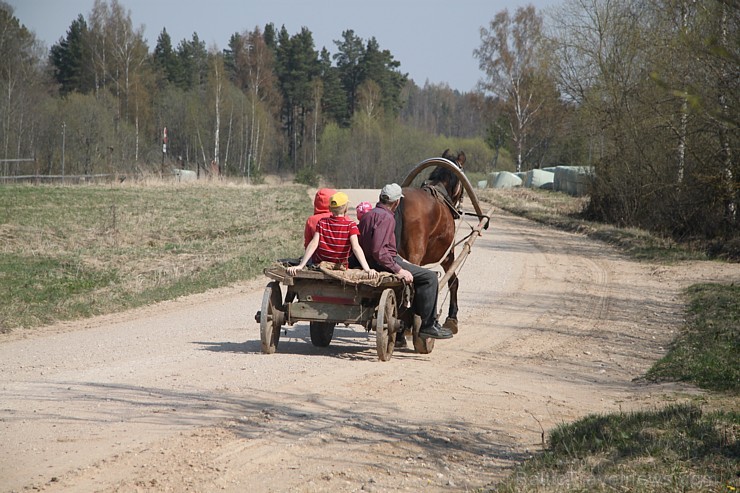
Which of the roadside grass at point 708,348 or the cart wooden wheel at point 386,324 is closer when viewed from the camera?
the roadside grass at point 708,348

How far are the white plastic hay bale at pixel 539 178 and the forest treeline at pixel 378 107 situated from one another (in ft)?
7.23

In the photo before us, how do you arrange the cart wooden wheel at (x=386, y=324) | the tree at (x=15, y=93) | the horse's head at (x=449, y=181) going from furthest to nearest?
the tree at (x=15, y=93), the horse's head at (x=449, y=181), the cart wooden wheel at (x=386, y=324)

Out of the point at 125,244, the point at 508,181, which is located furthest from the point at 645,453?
the point at 508,181

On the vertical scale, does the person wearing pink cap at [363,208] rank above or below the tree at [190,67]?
below

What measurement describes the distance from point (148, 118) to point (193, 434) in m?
67.7

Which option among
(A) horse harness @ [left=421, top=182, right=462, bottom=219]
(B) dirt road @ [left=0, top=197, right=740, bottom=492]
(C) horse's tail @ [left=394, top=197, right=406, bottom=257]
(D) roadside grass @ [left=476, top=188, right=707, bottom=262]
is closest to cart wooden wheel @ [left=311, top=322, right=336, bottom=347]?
(B) dirt road @ [left=0, top=197, right=740, bottom=492]

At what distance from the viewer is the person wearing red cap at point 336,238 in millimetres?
9125

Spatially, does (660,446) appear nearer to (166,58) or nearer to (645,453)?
(645,453)

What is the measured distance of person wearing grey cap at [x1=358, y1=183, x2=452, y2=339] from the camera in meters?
9.25

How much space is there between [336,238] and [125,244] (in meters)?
15.1

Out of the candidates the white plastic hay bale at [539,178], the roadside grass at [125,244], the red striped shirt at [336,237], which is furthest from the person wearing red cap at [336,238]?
the white plastic hay bale at [539,178]

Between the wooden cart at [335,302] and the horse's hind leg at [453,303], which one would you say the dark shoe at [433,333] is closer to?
the wooden cart at [335,302]

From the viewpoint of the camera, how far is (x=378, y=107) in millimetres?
80000

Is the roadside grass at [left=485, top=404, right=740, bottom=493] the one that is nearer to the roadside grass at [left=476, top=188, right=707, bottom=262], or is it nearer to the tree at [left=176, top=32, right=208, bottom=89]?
the roadside grass at [left=476, top=188, right=707, bottom=262]
